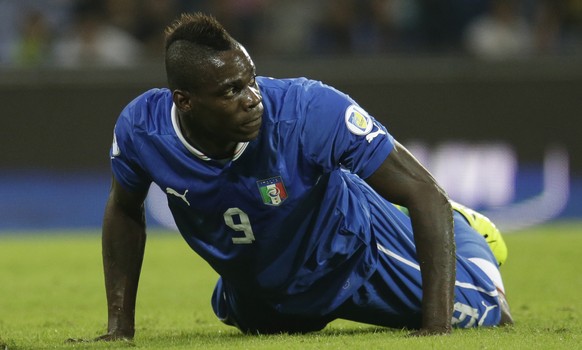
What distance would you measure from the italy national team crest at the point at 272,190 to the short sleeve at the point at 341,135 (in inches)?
8.1

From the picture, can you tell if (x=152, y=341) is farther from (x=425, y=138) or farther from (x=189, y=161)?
(x=425, y=138)

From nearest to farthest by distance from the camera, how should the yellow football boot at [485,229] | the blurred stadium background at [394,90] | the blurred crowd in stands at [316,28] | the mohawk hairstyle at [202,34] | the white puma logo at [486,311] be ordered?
1. the mohawk hairstyle at [202,34]
2. the white puma logo at [486,311]
3. the yellow football boot at [485,229]
4. the blurred stadium background at [394,90]
5. the blurred crowd in stands at [316,28]

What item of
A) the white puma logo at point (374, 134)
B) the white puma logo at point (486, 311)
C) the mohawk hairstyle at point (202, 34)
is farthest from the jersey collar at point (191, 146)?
the white puma logo at point (486, 311)

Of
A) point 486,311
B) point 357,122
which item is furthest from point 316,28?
point 357,122

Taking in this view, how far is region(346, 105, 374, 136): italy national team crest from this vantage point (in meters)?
4.85

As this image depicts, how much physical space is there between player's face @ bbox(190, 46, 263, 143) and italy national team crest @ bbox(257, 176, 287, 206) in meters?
0.28

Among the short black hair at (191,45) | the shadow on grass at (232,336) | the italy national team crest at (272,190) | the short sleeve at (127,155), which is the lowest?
the shadow on grass at (232,336)

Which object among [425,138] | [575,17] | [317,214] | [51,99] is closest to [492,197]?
[425,138]

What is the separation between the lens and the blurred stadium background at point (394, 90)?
14062 millimetres

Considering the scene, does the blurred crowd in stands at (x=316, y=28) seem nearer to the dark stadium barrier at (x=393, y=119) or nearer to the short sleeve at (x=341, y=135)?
the dark stadium barrier at (x=393, y=119)

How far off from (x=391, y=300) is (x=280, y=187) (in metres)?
1.03

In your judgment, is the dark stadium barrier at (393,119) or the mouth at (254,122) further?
the dark stadium barrier at (393,119)

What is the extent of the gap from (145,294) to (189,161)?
140 inches

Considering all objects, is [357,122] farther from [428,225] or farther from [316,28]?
[316,28]
